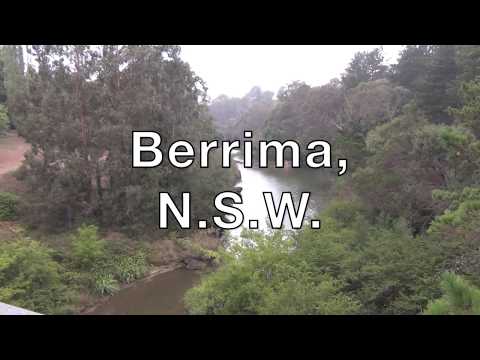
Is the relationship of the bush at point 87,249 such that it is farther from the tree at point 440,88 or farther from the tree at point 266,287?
the tree at point 440,88

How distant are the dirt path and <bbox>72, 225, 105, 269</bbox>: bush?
6.00 metres

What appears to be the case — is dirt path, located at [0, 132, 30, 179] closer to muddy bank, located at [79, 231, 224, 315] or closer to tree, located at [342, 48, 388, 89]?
muddy bank, located at [79, 231, 224, 315]

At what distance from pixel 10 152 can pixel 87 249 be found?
10.3 metres

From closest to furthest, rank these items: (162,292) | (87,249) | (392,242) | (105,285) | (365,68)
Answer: (392,242) → (105,285) → (87,249) → (162,292) → (365,68)

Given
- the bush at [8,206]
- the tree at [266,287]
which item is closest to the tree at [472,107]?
the tree at [266,287]

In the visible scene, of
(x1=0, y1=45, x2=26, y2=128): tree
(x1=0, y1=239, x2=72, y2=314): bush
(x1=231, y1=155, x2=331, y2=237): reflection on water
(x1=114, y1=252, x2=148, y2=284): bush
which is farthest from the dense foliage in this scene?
(x1=0, y1=45, x2=26, y2=128): tree

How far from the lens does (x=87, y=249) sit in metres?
11.7

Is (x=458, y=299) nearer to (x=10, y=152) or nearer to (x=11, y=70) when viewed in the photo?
(x=10, y=152)

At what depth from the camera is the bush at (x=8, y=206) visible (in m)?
13.5

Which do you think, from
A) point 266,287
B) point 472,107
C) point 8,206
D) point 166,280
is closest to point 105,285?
point 166,280

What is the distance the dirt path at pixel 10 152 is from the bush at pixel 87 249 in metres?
6.00
